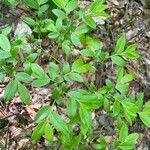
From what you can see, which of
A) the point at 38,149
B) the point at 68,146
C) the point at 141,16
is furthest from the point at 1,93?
the point at 141,16

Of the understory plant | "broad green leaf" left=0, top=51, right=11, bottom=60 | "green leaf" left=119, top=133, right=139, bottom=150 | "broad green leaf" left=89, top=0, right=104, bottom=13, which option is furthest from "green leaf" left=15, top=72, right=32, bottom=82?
"green leaf" left=119, top=133, right=139, bottom=150

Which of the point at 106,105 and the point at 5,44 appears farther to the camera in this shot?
the point at 106,105

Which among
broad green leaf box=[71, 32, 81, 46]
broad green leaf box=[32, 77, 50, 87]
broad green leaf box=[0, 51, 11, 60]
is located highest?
broad green leaf box=[0, 51, 11, 60]

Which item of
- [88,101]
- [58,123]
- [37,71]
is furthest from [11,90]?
[88,101]

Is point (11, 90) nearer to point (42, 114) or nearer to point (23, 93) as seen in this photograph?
point (23, 93)

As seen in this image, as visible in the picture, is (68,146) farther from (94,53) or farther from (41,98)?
(41,98)

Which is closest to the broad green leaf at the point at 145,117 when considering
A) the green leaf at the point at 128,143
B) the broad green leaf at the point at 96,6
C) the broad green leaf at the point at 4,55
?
the green leaf at the point at 128,143

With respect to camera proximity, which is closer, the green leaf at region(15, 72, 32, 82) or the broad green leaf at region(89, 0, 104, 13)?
the green leaf at region(15, 72, 32, 82)

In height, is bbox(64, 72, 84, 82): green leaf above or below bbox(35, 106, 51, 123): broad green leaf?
above

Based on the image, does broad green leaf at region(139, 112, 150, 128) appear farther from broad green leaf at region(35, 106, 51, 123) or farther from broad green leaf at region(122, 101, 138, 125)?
broad green leaf at region(35, 106, 51, 123)

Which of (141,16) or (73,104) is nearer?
(73,104)

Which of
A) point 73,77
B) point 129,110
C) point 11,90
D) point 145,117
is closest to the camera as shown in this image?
point 11,90
